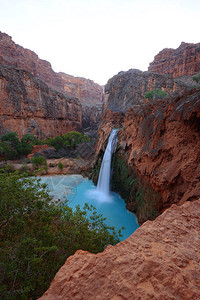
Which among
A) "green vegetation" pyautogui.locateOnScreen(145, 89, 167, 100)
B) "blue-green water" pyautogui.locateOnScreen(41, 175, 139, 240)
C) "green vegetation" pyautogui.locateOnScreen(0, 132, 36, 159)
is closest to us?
"blue-green water" pyautogui.locateOnScreen(41, 175, 139, 240)

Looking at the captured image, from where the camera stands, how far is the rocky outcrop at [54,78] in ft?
158

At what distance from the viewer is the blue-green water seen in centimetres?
1015

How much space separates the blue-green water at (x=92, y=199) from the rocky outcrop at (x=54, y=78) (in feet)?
138

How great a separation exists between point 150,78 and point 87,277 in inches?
1449

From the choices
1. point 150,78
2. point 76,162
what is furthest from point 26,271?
point 150,78

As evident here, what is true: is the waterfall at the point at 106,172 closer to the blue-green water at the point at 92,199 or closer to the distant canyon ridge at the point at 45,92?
the blue-green water at the point at 92,199

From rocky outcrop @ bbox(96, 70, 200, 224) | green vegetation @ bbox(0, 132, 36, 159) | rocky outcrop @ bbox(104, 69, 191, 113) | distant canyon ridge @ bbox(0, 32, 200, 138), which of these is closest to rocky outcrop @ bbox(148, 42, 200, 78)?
distant canyon ridge @ bbox(0, 32, 200, 138)

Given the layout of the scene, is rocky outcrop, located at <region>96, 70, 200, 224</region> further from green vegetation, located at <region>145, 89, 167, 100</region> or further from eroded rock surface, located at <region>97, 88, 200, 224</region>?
green vegetation, located at <region>145, 89, 167, 100</region>

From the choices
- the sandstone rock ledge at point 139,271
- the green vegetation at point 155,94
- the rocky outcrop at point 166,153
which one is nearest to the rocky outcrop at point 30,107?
the green vegetation at point 155,94

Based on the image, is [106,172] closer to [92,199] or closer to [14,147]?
[92,199]

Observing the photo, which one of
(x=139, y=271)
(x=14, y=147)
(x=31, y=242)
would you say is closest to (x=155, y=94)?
(x=14, y=147)

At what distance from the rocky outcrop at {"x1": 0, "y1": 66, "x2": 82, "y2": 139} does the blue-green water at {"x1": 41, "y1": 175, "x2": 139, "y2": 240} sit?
20.6 meters

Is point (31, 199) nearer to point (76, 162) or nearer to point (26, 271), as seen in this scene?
point (26, 271)

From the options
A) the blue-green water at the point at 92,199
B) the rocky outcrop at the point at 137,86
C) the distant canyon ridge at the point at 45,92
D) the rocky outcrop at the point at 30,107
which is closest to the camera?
the blue-green water at the point at 92,199
